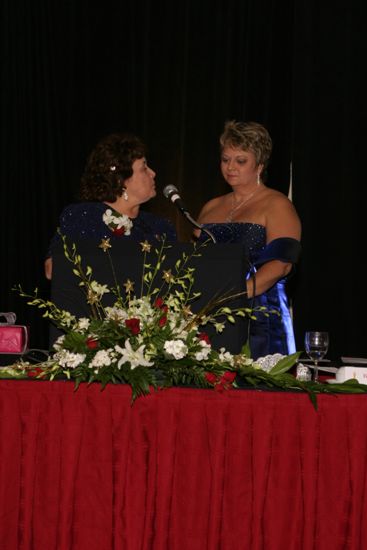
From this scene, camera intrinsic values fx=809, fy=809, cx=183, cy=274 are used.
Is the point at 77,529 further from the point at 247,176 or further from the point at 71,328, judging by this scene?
the point at 247,176

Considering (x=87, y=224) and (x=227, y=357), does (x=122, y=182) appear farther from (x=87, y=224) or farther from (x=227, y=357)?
(x=227, y=357)

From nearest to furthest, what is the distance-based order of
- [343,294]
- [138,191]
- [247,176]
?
[138,191] < [247,176] < [343,294]

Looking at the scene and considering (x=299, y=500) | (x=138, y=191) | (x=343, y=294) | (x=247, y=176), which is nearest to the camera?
(x=299, y=500)

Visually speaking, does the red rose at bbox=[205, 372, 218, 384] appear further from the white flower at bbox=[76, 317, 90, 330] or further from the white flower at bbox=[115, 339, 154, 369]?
the white flower at bbox=[76, 317, 90, 330]

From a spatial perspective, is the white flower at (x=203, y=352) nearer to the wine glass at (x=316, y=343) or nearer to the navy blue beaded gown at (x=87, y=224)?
the wine glass at (x=316, y=343)

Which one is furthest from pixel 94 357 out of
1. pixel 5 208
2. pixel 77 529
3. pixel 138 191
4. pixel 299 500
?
pixel 5 208

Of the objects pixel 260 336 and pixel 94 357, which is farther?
pixel 260 336

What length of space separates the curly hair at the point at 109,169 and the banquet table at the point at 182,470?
4.35ft

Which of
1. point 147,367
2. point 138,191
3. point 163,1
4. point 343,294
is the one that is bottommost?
point 343,294

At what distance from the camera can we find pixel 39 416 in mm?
2020

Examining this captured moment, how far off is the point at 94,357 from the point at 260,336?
1.43 meters

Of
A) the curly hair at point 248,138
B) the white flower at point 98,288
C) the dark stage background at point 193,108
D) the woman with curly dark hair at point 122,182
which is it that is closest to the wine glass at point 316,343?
the white flower at point 98,288

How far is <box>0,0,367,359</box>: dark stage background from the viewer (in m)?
4.73

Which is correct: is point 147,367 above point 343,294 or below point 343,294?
above
